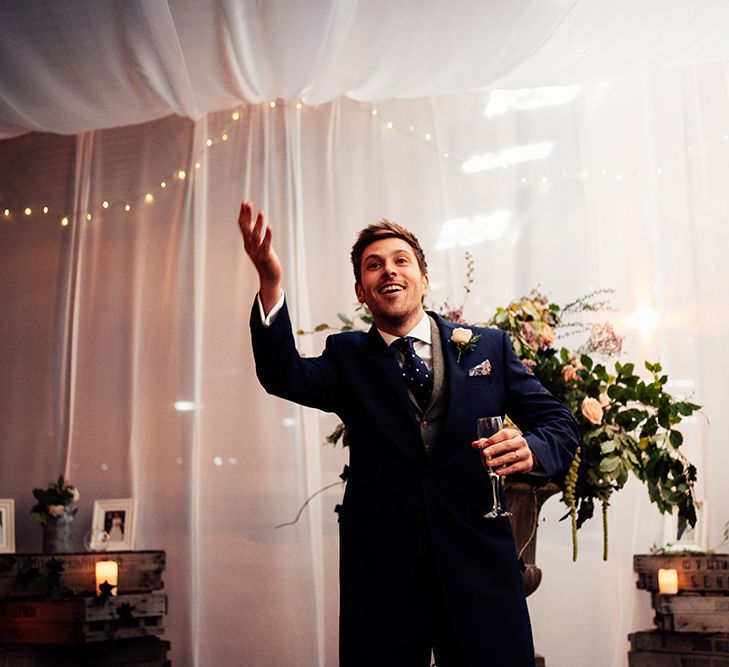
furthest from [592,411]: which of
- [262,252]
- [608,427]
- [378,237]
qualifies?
[262,252]

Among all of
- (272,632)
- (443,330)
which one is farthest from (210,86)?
(272,632)

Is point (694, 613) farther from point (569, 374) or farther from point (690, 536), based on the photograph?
point (569, 374)

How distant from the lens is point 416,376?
2.29m

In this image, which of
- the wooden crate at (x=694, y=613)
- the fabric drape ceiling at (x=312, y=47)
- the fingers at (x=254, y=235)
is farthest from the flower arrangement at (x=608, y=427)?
the fingers at (x=254, y=235)

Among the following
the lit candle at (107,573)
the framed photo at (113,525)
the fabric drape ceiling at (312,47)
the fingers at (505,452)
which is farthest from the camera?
the framed photo at (113,525)

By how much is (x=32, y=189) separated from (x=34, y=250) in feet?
1.03

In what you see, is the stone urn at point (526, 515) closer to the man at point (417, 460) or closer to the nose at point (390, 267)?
the man at point (417, 460)

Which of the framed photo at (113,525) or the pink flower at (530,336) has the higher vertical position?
the pink flower at (530,336)

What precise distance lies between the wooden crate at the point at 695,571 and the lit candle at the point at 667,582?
23 mm

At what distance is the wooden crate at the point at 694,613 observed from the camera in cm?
355

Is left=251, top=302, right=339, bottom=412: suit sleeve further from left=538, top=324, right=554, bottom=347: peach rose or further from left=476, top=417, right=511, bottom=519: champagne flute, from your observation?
left=538, top=324, right=554, bottom=347: peach rose

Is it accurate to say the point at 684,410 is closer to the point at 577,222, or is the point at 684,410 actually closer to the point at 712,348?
the point at 712,348

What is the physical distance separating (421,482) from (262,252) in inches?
24.2

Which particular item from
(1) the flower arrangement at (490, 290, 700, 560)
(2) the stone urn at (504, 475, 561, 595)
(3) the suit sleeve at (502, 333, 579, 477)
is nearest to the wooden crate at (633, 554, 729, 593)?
(1) the flower arrangement at (490, 290, 700, 560)
